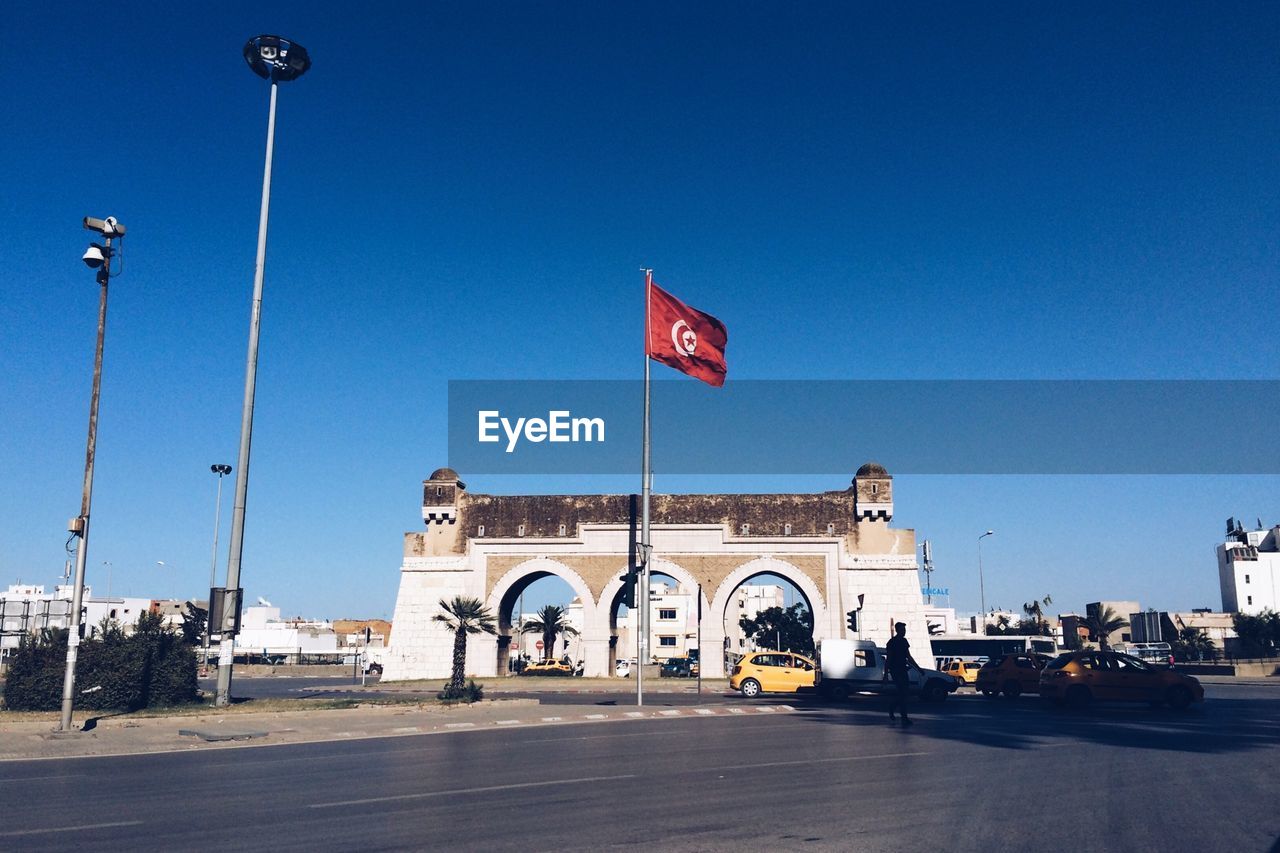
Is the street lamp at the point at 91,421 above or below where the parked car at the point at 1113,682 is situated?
above

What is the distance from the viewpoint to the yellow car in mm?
31078

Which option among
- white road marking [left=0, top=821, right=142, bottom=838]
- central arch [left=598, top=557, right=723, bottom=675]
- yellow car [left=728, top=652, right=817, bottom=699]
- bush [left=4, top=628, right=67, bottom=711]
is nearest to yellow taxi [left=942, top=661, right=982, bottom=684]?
central arch [left=598, top=557, right=723, bottom=675]

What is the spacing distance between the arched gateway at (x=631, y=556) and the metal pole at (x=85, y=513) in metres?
27.8

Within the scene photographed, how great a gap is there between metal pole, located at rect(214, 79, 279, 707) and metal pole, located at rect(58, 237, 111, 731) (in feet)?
10.2

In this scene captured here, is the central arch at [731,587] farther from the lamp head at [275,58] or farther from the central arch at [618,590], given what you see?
the lamp head at [275,58]

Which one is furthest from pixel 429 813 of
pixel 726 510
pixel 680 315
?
pixel 726 510

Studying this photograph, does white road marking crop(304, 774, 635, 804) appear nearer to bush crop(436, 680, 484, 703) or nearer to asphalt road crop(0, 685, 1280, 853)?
asphalt road crop(0, 685, 1280, 853)

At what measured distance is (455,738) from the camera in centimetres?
1695

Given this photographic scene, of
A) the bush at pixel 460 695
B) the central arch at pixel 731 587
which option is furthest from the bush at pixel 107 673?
→ the central arch at pixel 731 587

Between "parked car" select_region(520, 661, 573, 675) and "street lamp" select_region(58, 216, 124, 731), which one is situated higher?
"street lamp" select_region(58, 216, 124, 731)

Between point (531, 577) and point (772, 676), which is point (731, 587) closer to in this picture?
point (531, 577)

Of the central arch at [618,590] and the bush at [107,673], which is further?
the central arch at [618,590]

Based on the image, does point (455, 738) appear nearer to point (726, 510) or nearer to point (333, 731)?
point (333, 731)

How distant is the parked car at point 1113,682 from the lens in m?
23.5
